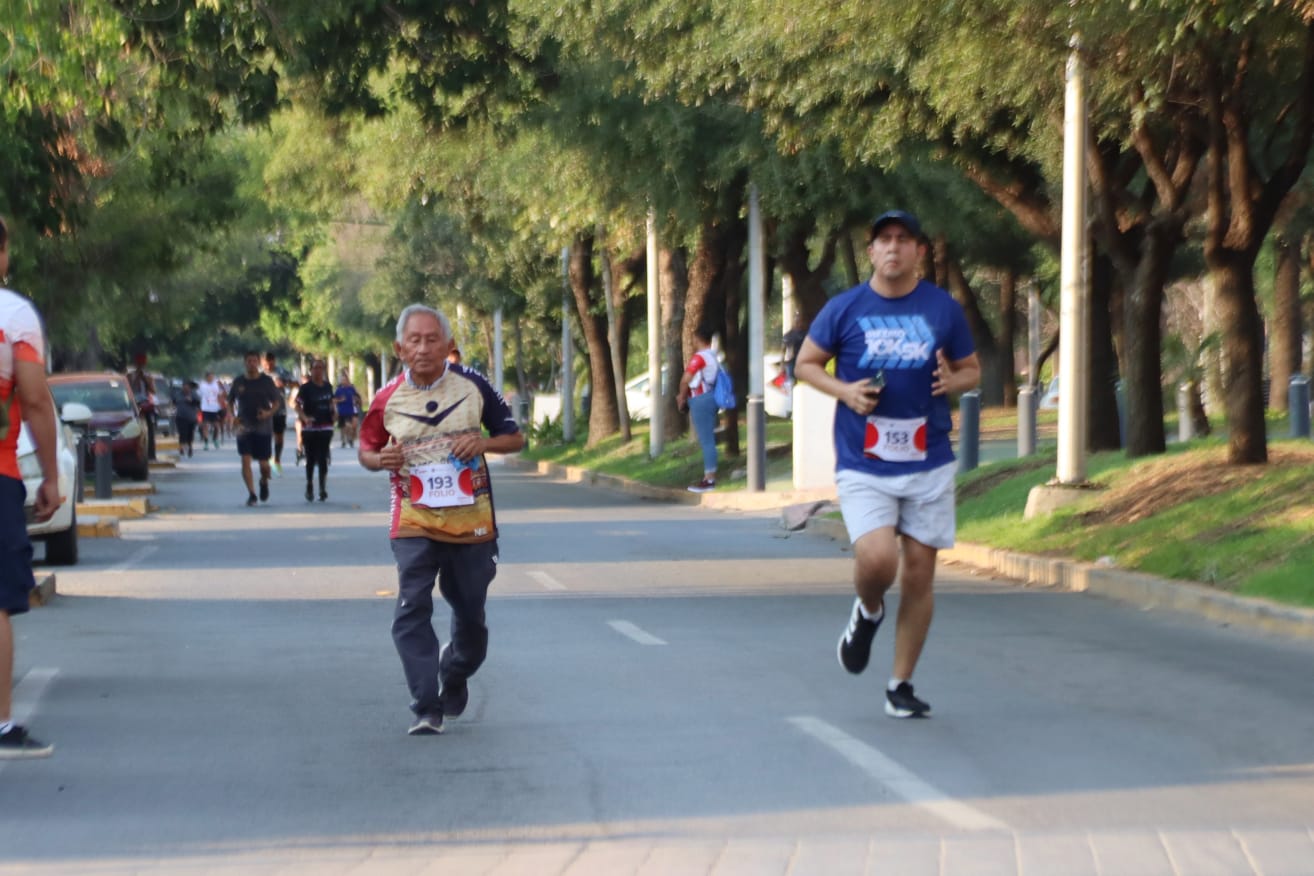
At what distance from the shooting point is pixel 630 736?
787 centimetres

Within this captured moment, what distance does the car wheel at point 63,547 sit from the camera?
1612 centimetres

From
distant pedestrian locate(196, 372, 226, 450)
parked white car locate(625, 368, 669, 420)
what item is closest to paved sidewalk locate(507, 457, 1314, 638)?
parked white car locate(625, 368, 669, 420)

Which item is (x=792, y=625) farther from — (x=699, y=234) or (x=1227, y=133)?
(x=699, y=234)

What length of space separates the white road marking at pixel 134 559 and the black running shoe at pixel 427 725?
8.48m

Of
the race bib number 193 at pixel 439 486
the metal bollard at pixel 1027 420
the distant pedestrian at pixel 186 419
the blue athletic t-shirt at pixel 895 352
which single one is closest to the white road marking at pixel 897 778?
the blue athletic t-shirt at pixel 895 352

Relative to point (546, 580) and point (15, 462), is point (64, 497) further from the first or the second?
point (15, 462)

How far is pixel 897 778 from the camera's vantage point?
6.96 m

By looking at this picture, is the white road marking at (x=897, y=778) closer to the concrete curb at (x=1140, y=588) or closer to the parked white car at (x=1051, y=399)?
the concrete curb at (x=1140, y=588)

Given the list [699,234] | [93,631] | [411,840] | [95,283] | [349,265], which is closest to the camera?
[411,840]

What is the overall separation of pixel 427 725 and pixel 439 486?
950 millimetres

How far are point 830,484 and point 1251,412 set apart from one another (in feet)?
28.6

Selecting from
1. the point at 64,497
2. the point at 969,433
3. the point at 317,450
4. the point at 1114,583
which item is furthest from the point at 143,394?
the point at 1114,583

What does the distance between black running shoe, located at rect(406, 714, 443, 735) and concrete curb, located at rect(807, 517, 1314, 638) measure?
14.3 feet

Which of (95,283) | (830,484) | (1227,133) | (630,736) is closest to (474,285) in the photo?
(95,283)
